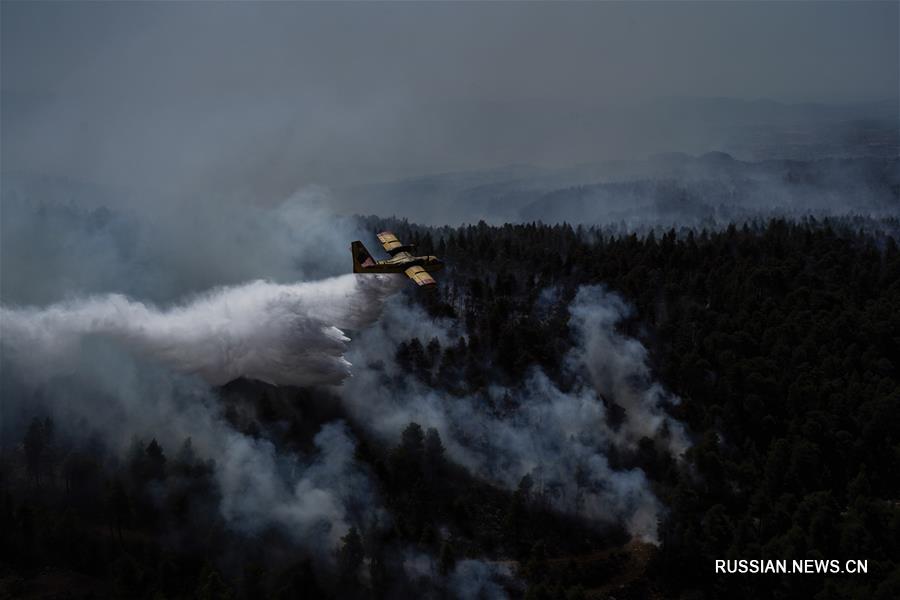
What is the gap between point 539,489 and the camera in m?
86.1

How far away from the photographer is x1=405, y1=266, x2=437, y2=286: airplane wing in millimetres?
78625

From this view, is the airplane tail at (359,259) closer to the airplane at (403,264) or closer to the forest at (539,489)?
the airplane at (403,264)

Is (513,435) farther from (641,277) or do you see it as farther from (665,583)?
(641,277)

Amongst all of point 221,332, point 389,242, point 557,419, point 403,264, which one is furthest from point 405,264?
point 557,419

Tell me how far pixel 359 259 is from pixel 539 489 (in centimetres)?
3437

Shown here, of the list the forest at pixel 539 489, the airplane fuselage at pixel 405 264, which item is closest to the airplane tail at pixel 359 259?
the airplane fuselage at pixel 405 264

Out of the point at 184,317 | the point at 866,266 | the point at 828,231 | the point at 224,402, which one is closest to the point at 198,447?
the point at 224,402

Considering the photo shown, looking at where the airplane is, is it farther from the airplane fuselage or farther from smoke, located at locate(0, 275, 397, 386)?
smoke, located at locate(0, 275, 397, 386)

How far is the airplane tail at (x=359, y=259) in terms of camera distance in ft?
284

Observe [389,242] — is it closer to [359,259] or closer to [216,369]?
[359,259]

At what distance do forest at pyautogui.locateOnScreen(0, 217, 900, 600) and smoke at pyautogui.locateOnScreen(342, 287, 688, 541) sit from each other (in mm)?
1677

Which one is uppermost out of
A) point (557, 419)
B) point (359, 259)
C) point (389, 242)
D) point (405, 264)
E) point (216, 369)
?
point (389, 242)

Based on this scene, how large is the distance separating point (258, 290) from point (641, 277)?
63643 mm

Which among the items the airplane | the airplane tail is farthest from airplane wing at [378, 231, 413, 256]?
the airplane tail
